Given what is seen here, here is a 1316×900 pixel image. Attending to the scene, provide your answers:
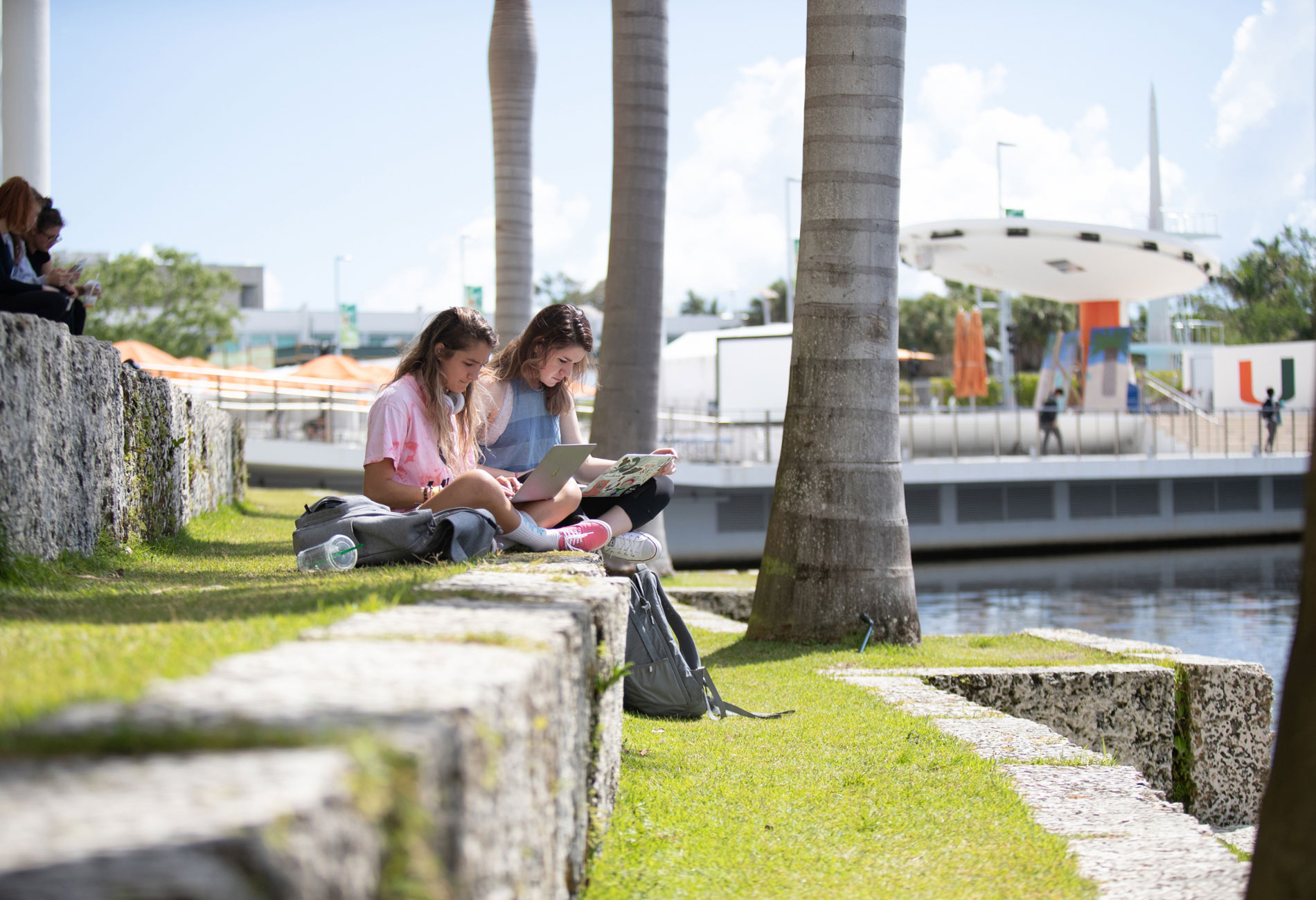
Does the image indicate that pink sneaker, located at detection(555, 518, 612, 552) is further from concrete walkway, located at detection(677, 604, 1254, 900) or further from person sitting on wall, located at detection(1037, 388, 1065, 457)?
person sitting on wall, located at detection(1037, 388, 1065, 457)

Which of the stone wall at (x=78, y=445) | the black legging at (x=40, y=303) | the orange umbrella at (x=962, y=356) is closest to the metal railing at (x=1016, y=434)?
the orange umbrella at (x=962, y=356)

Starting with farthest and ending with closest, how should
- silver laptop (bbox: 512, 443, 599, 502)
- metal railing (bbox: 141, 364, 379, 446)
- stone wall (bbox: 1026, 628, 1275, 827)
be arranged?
metal railing (bbox: 141, 364, 379, 446) → stone wall (bbox: 1026, 628, 1275, 827) → silver laptop (bbox: 512, 443, 599, 502)

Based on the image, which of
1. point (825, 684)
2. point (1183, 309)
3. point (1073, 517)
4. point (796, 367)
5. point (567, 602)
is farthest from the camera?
point (1183, 309)

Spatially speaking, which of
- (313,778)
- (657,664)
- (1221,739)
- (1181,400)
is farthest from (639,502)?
(1181,400)

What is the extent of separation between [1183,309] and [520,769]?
84101 millimetres

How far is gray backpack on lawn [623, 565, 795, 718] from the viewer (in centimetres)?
533

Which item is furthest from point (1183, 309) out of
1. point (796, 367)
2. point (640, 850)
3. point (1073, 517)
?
point (640, 850)

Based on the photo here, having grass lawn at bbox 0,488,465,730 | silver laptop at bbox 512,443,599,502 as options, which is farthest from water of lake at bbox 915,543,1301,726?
grass lawn at bbox 0,488,465,730

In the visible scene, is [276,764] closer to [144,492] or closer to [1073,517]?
[144,492]

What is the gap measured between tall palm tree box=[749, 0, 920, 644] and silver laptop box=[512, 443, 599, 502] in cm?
303

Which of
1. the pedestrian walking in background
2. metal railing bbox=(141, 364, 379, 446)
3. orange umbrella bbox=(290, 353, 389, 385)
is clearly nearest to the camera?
metal railing bbox=(141, 364, 379, 446)

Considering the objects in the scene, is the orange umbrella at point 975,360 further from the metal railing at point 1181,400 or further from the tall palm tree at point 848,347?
the tall palm tree at point 848,347

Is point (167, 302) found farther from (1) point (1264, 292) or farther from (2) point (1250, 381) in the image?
(1) point (1264, 292)

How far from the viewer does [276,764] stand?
1500 mm
